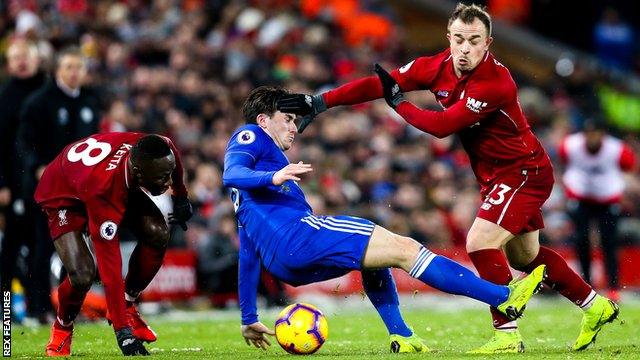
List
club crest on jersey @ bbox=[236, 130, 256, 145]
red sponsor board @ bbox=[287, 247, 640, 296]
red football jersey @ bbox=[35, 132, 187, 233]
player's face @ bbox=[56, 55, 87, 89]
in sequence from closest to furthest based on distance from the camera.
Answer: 1. club crest on jersey @ bbox=[236, 130, 256, 145]
2. red football jersey @ bbox=[35, 132, 187, 233]
3. player's face @ bbox=[56, 55, 87, 89]
4. red sponsor board @ bbox=[287, 247, 640, 296]

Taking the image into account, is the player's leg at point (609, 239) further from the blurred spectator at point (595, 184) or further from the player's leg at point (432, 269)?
the player's leg at point (432, 269)

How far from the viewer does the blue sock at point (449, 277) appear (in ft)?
27.7

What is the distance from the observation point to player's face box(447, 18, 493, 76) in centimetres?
916

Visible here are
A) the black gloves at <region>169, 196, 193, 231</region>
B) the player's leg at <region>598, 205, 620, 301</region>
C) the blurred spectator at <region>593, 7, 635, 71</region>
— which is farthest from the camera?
the blurred spectator at <region>593, 7, 635, 71</region>

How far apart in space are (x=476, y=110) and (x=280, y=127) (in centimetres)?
145

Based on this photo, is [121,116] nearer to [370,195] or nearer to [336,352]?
[370,195]

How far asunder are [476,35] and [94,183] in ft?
10.0

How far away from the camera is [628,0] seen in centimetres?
2781

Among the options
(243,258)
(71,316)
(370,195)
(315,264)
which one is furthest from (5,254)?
(370,195)

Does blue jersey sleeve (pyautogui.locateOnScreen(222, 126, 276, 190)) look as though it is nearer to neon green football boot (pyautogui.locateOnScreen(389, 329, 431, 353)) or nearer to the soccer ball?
the soccer ball

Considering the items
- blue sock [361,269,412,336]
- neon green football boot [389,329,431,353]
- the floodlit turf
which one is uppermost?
blue sock [361,269,412,336]

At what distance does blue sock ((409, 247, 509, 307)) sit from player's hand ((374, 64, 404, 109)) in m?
1.33

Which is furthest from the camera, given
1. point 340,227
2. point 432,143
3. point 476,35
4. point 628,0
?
point 628,0

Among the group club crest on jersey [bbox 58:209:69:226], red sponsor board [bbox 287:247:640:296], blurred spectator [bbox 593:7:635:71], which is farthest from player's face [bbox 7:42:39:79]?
blurred spectator [bbox 593:7:635:71]
